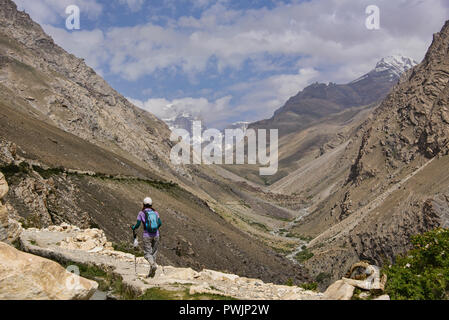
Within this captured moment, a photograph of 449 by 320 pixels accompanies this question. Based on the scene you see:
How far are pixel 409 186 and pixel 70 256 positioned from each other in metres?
61.5

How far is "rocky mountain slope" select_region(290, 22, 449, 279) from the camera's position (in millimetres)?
54875

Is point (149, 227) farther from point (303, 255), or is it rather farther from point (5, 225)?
point (303, 255)

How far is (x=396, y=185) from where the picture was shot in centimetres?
7731

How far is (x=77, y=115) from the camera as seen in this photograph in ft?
269

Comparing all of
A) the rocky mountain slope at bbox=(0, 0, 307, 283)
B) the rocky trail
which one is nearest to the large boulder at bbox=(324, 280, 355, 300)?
the rocky trail

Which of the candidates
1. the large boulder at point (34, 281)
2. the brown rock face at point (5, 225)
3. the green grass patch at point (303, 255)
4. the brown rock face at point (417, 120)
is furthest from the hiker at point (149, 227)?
the brown rock face at point (417, 120)

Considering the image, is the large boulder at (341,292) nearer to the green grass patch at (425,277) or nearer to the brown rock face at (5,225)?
the green grass patch at (425,277)

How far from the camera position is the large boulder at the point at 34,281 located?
8500mm

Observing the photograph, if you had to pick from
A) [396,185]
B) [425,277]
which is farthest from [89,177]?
[396,185]

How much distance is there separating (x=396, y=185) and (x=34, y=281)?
260 feet

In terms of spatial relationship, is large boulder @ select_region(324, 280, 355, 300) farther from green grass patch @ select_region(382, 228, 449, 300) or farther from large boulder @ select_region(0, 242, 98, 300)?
large boulder @ select_region(0, 242, 98, 300)
